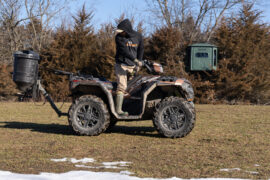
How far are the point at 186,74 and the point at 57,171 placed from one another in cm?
1555

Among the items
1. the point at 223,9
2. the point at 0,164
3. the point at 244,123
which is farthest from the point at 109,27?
the point at 0,164

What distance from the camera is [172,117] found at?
7.24m

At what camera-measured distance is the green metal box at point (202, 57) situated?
19.9 metres

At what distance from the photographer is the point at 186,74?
64.3 ft

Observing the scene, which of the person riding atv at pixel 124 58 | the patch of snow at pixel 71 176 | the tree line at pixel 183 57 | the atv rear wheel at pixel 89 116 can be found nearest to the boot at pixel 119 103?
the person riding atv at pixel 124 58

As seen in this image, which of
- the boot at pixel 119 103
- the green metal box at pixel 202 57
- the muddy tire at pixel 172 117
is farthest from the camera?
the green metal box at pixel 202 57

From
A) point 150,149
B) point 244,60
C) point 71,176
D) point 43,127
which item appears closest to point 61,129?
point 43,127

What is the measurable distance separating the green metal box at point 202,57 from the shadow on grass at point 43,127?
11.9 m

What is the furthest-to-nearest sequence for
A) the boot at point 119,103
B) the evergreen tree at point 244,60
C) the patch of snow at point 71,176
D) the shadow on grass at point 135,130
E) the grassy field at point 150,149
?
1. the evergreen tree at point 244,60
2. the shadow on grass at point 135,130
3. the boot at point 119,103
4. the grassy field at point 150,149
5. the patch of snow at point 71,176

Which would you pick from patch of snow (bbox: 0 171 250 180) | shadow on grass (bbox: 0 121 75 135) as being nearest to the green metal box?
shadow on grass (bbox: 0 121 75 135)

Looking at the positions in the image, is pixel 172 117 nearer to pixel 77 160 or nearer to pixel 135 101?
pixel 135 101

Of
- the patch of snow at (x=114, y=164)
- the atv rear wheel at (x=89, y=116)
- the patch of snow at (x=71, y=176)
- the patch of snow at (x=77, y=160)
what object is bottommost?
the patch of snow at (x=77, y=160)

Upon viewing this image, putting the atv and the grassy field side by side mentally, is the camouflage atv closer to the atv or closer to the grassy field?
the atv

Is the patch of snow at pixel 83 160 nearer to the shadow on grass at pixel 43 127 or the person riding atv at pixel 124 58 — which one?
the person riding atv at pixel 124 58
